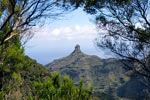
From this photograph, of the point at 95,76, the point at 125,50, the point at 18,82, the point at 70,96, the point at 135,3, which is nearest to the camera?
the point at 70,96

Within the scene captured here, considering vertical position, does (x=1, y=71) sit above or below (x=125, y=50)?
below

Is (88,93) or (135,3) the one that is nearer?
(88,93)

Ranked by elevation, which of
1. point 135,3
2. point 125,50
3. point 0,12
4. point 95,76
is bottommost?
point 95,76

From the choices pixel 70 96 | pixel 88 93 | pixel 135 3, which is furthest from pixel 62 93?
pixel 135 3

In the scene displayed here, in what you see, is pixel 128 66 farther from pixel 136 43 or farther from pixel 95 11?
pixel 95 11

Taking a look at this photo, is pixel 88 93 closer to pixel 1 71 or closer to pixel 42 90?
pixel 42 90

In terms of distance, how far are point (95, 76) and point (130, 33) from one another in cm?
19186

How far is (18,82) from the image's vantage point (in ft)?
39.4

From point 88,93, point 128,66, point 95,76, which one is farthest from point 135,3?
point 95,76

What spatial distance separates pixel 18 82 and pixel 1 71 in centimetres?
131

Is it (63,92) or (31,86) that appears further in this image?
(31,86)

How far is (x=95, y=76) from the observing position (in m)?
199

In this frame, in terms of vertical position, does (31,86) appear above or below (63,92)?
below

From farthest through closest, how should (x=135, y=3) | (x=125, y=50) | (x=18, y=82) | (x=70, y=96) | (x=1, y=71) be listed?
(x=18, y=82) < (x=1, y=71) < (x=125, y=50) < (x=135, y=3) < (x=70, y=96)
